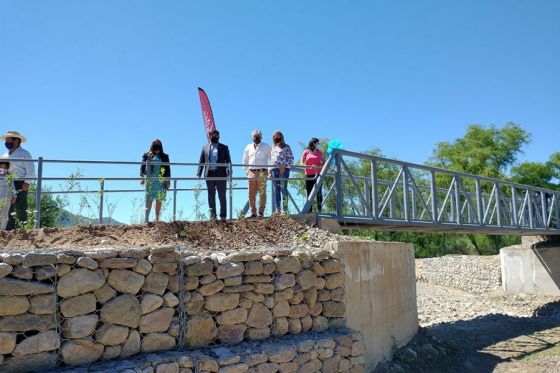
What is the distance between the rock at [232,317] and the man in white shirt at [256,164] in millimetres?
2765

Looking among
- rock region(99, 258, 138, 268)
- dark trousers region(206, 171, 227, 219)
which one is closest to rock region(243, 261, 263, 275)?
rock region(99, 258, 138, 268)

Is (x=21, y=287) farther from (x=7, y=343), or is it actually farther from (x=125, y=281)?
(x=125, y=281)

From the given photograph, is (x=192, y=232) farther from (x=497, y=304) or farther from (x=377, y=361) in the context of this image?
(x=497, y=304)

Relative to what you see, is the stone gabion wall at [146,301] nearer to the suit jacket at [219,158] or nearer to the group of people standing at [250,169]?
the group of people standing at [250,169]

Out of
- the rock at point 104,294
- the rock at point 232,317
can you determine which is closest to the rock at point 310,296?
the rock at point 232,317

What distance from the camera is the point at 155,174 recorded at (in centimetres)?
834

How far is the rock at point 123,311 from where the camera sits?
5285 millimetres

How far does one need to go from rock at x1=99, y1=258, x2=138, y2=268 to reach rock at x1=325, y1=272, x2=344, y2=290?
128 inches

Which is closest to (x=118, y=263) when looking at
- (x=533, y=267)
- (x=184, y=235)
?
(x=184, y=235)

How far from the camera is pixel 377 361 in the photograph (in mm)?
8789

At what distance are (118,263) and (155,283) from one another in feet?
1.70

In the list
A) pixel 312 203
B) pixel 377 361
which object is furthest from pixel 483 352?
pixel 312 203

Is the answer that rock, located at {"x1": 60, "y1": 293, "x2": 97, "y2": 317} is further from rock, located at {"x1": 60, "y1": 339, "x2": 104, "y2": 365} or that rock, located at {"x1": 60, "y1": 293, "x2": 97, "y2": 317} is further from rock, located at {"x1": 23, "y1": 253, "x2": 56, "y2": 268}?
rock, located at {"x1": 23, "y1": 253, "x2": 56, "y2": 268}

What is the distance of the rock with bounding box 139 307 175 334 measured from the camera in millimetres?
5566
